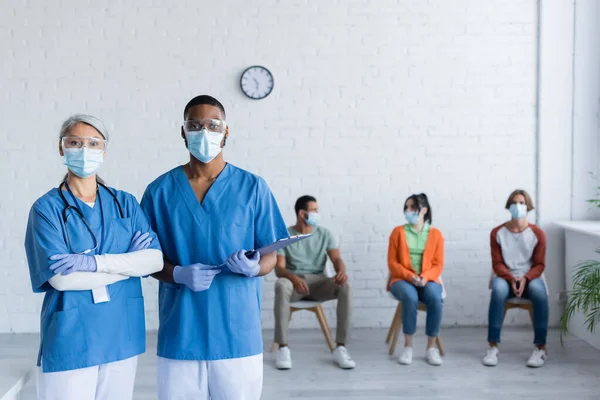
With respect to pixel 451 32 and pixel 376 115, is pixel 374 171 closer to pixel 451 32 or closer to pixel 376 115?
pixel 376 115

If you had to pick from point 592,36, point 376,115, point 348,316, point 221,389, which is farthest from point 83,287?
point 592,36

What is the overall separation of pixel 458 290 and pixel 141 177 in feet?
8.06

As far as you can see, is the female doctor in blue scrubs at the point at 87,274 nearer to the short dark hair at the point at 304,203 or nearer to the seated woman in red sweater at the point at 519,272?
the short dark hair at the point at 304,203

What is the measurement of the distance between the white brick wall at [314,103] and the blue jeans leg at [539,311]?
863 mm

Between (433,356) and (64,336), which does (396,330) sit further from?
(64,336)

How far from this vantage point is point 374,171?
4.90 meters

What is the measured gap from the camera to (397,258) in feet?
14.2

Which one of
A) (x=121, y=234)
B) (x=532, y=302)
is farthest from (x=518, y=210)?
(x=121, y=234)

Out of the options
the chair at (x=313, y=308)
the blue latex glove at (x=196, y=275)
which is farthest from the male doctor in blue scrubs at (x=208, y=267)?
the chair at (x=313, y=308)

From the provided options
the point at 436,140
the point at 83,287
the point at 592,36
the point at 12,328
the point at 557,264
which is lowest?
the point at 12,328

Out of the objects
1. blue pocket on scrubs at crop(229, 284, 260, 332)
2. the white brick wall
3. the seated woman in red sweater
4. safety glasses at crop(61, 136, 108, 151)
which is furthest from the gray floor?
safety glasses at crop(61, 136, 108, 151)

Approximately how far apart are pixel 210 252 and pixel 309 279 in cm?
231

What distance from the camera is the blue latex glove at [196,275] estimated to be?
6.44 ft

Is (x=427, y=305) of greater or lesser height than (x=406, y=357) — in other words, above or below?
above
